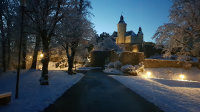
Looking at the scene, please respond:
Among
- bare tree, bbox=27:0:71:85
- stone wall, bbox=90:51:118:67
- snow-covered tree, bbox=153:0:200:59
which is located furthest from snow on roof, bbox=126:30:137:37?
bare tree, bbox=27:0:71:85

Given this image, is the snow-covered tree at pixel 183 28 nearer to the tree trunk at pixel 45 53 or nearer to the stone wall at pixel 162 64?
the tree trunk at pixel 45 53

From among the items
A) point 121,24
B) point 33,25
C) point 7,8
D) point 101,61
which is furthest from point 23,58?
point 121,24

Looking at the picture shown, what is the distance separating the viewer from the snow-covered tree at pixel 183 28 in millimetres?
11711

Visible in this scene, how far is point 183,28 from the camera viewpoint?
12516 mm

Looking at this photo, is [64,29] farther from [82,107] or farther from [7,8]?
[7,8]

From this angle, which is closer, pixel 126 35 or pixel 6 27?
pixel 6 27

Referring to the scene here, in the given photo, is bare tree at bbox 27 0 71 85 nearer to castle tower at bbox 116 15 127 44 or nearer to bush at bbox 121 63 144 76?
bush at bbox 121 63 144 76

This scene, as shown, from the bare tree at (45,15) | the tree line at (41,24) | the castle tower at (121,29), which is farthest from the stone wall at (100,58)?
the castle tower at (121,29)

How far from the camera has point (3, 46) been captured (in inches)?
559

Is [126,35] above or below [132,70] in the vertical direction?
above

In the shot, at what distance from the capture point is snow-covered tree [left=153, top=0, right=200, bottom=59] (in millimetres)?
11711

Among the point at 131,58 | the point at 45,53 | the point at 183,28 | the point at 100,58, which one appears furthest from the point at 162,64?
the point at 45,53

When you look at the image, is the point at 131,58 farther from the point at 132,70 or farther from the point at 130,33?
the point at 130,33

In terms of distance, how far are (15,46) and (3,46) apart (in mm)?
1259
